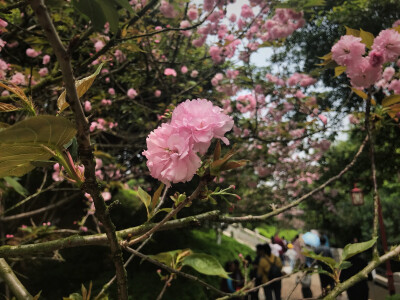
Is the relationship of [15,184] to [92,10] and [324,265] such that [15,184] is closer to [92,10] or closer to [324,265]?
[92,10]

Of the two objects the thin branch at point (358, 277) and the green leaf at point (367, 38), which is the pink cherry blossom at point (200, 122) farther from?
the green leaf at point (367, 38)

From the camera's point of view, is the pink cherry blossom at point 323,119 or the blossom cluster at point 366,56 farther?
the pink cherry blossom at point 323,119

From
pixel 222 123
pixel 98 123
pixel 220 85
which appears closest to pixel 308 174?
pixel 220 85

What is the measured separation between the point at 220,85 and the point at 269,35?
57.5 inches

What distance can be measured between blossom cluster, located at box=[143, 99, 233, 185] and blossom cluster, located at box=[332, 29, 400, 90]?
4.00ft

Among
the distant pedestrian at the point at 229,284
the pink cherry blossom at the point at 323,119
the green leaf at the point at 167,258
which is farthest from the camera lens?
the distant pedestrian at the point at 229,284

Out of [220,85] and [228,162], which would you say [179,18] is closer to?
[220,85]

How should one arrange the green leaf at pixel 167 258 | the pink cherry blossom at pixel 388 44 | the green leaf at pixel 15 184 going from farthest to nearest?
the green leaf at pixel 15 184
the pink cherry blossom at pixel 388 44
the green leaf at pixel 167 258

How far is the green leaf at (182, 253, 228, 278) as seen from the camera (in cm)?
128

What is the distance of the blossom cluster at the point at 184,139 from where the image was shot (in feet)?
2.52

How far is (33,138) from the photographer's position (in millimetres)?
590

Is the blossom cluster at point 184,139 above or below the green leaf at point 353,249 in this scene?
above

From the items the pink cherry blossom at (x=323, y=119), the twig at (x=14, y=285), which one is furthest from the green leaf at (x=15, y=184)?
the pink cherry blossom at (x=323, y=119)

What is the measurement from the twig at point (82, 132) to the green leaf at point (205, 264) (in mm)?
595
